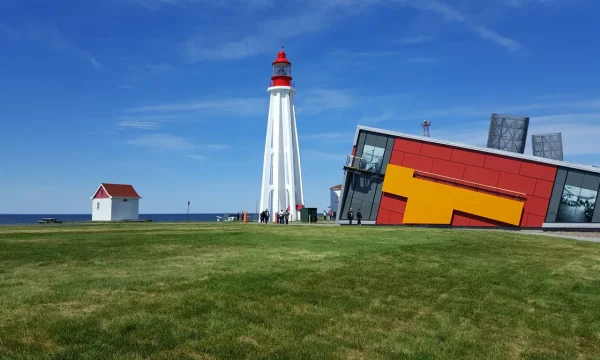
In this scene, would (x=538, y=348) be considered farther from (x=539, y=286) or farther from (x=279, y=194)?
(x=279, y=194)

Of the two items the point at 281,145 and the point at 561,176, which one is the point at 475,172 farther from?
the point at 281,145

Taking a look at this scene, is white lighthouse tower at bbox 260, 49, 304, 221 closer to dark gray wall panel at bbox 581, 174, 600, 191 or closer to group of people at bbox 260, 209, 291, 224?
group of people at bbox 260, 209, 291, 224

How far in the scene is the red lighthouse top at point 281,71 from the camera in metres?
54.2

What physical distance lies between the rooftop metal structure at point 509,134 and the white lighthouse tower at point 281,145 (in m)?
22.6

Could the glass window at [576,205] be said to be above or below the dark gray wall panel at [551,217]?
above

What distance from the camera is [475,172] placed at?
3703cm

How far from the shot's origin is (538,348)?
8977 mm

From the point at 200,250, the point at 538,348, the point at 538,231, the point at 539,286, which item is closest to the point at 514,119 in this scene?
the point at 538,231

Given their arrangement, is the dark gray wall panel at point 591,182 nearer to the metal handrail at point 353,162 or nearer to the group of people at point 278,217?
the metal handrail at point 353,162

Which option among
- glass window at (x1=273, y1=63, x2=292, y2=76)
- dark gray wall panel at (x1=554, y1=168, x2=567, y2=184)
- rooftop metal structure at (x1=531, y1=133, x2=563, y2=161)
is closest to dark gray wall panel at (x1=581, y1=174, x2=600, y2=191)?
dark gray wall panel at (x1=554, y1=168, x2=567, y2=184)

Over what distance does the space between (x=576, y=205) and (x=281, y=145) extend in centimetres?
3052

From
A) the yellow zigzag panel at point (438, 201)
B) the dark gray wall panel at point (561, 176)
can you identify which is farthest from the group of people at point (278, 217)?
the dark gray wall panel at point (561, 176)

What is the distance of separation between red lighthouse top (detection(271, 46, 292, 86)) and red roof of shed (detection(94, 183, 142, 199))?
28.2 m

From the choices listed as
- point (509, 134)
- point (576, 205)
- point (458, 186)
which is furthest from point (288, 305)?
point (509, 134)
